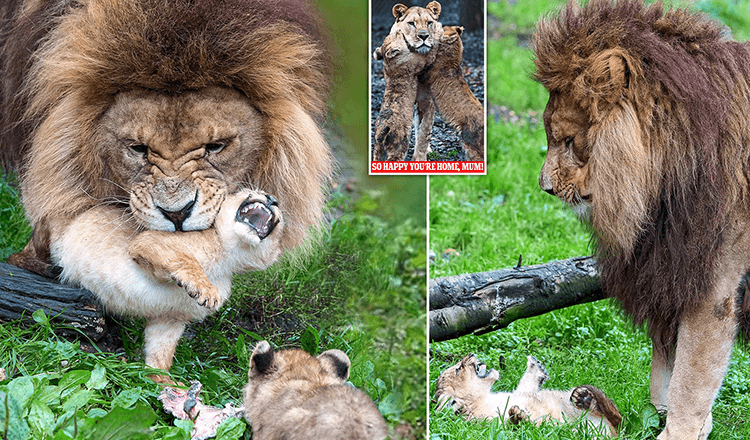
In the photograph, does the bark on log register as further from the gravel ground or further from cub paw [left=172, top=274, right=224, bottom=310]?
the gravel ground

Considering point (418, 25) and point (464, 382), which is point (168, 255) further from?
point (464, 382)

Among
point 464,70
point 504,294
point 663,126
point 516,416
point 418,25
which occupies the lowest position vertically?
point 516,416

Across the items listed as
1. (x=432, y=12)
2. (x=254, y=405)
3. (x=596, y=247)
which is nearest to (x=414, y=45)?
(x=432, y=12)

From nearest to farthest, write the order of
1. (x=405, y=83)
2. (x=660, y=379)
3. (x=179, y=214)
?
(x=179, y=214) < (x=405, y=83) < (x=660, y=379)

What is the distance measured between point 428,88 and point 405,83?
0.10 meters

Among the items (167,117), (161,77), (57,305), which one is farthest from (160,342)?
(161,77)

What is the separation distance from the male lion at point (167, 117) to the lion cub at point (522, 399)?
1.10 m

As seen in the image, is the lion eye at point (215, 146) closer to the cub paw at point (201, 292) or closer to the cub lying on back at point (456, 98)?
the cub paw at point (201, 292)

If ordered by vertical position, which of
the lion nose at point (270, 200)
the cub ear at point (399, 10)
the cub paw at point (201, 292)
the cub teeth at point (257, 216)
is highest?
the cub ear at point (399, 10)

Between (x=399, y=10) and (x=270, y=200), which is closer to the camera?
(x=270, y=200)

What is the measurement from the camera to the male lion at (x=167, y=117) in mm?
2832

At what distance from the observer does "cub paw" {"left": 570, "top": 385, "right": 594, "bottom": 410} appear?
3695 mm

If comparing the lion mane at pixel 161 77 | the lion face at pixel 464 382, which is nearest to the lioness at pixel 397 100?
the lion mane at pixel 161 77

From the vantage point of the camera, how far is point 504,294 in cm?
418
